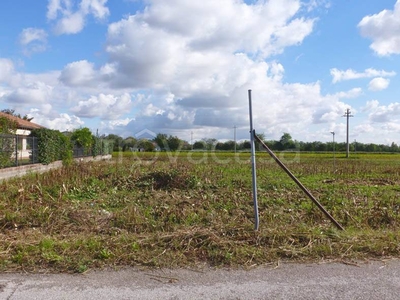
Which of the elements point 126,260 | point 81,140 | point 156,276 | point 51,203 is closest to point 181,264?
point 156,276

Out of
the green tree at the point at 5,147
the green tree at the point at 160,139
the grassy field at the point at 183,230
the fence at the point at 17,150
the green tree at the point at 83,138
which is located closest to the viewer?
the grassy field at the point at 183,230

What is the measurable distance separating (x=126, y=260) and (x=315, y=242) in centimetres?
263

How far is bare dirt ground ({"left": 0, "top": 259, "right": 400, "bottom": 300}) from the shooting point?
3.31 meters

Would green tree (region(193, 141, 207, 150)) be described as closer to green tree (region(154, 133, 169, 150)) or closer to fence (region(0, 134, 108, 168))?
green tree (region(154, 133, 169, 150))

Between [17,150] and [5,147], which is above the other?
[5,147]

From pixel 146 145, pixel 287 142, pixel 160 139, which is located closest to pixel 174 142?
pixel 160 139

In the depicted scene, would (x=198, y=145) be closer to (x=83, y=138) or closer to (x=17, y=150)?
(x=83, y=138)

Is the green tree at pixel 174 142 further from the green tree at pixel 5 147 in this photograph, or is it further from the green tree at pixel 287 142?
the green tree at pixel 5 147

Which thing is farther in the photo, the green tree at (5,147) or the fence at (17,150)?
the fence at (17,150)

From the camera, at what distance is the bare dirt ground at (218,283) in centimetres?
331

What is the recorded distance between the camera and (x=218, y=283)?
3588 millimetres

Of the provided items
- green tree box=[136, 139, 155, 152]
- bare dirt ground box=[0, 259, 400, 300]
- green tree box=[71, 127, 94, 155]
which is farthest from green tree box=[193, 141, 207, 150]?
bare dirt ground box=[0, 259, 400, 300]

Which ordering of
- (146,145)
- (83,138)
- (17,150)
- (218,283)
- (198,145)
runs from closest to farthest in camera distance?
(218,283) → (17,150) → (83,138) → (146,145) → (198,145)

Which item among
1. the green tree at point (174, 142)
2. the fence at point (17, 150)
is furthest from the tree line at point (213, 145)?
the fence at point (17, 150)
